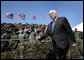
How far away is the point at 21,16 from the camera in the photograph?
24156 mm

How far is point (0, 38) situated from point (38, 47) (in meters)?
1.53

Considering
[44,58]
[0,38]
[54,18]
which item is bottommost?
[44,58]

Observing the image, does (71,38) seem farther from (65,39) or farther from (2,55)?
(2,55)

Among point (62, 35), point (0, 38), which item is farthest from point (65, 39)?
point (0, 38)

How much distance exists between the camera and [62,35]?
4773mm

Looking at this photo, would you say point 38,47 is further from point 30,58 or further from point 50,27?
point 50,27

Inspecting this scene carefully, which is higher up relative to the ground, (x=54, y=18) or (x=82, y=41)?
(x=54, y=18)

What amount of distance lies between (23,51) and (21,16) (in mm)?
16339

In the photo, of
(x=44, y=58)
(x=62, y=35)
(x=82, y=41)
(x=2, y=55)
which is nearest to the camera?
(x=62, y=35)

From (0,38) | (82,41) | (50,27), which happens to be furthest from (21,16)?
(50,27)

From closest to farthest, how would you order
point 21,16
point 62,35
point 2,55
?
point 62,35
point 2,55
point 21,16

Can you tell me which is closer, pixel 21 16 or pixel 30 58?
pixel 30 58

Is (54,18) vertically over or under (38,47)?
over

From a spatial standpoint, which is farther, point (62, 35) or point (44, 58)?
point (44, 58)
